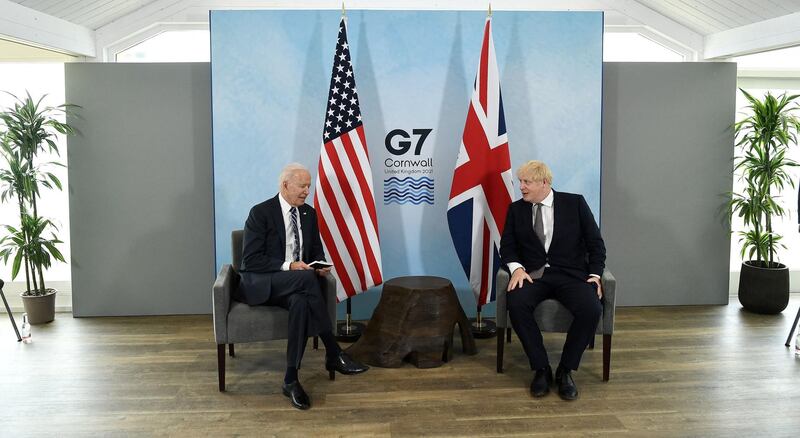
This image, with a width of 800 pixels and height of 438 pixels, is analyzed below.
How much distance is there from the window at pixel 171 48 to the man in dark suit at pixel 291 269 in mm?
2385

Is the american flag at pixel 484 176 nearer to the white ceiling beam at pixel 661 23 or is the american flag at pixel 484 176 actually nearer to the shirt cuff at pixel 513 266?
the shirt cuff at pixel 513 266

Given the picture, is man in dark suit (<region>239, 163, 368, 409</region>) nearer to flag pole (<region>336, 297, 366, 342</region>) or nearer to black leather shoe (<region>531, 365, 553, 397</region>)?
flag pole (<region>336, 297, 366, 342</region>)

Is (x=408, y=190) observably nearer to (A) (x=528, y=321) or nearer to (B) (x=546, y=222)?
(B) (x=546, y=222)

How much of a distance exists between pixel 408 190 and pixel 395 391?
1858 mm

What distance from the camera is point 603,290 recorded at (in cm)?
430

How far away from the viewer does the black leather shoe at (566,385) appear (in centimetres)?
402

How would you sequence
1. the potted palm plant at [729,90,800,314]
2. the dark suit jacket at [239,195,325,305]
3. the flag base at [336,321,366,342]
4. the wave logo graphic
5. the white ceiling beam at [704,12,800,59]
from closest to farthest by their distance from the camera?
the dark suit jacket at [239,195,325,305]
the white ceiling beam at [704,12,800,59]
the flag base at [336,321,366,342]
the wave logo graphic
the potted palm plant at [729,90,800,314]

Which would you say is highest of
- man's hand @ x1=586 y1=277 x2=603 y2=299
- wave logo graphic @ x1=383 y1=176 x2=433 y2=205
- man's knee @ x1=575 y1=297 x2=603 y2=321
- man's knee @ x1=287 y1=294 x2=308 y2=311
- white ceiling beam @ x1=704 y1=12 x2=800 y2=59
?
white ceiling beam @ x1=704 y1=12 x2=800 y2=59

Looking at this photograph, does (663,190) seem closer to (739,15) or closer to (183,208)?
(739,15)

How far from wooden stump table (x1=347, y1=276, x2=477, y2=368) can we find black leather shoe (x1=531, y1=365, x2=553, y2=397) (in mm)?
700

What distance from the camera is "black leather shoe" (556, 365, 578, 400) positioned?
13.2 feet

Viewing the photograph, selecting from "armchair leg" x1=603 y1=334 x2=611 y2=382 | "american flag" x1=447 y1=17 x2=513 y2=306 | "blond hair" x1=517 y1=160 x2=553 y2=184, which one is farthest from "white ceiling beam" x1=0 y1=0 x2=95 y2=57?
"armchair leg" x1=603 y1=334 x2=611 y2=382

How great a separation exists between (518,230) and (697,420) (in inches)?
59.3

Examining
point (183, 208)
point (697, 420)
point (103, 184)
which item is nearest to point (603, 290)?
point (697, 420)
